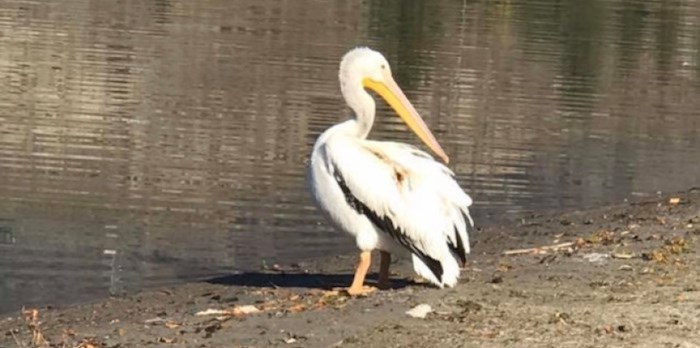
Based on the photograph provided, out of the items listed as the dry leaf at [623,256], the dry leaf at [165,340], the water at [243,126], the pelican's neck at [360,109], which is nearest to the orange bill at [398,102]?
the pelican's neck at [360,109]

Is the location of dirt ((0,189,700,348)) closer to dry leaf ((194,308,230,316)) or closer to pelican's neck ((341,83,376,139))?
dry leaf ((194,308,230,316))

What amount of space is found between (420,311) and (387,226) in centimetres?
96

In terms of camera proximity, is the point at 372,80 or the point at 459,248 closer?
the point at 459,248

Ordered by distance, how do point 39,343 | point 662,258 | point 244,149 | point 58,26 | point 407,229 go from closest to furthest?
point 39,343, point 407,229, point 662,258, point 244,149, point 58,26

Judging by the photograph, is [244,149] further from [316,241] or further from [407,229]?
[407,229]

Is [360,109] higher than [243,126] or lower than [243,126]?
higher

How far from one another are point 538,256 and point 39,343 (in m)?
3.74

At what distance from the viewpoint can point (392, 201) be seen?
352 inches

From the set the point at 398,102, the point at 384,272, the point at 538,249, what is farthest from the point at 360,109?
the point at 538,249

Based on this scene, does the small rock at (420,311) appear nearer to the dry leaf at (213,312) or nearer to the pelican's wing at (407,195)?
the pelican's wing at (407,195)

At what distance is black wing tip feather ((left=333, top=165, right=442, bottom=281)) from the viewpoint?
8.95 m

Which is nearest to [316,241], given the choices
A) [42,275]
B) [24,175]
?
[42,275]

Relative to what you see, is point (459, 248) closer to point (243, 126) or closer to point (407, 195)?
point (407, 195)

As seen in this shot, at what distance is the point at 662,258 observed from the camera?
9711mm
